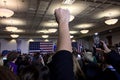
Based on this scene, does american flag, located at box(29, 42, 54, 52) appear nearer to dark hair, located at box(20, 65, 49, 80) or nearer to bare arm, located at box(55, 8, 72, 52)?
dark hair, located at box(20, 65, 49, 80)

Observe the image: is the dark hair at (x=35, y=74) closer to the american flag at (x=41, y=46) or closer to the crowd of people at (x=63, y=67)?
the crowd of people at (x=63, y=67)

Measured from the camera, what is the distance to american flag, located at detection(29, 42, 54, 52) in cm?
1950

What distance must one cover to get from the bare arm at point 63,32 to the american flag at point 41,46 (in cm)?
1841

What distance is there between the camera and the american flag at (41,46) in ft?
64.0

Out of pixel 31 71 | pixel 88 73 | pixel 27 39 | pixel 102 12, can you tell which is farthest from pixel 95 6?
pixel 27 39

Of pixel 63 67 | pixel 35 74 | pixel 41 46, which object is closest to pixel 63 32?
pixel 63 67

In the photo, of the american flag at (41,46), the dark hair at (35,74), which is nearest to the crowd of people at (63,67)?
the dark hair at (35,74)

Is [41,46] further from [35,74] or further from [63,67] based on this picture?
[63,67]

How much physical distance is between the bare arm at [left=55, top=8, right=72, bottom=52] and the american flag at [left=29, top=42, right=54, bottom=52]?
60.4 ft

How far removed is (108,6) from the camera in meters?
8.70

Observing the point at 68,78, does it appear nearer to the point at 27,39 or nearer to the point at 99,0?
the point at 99,0

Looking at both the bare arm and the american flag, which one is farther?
the american flag

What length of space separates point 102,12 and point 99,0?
232 cm

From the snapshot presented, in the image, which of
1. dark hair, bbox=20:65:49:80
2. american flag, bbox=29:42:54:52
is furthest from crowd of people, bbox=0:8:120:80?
american flag, bbox=29:42:54:52
